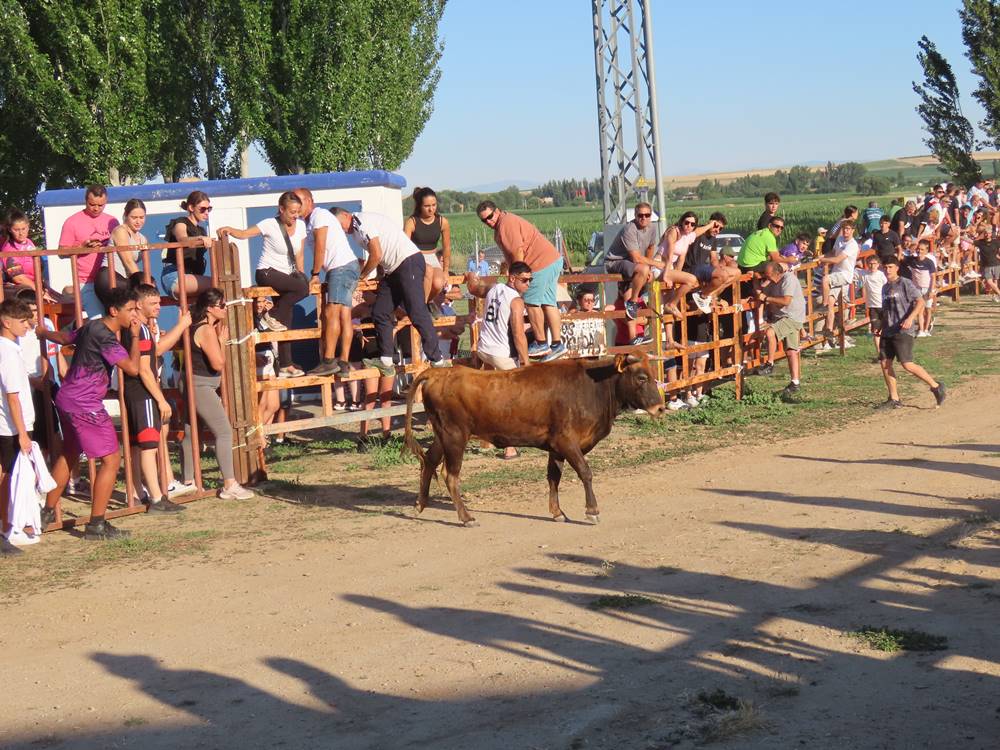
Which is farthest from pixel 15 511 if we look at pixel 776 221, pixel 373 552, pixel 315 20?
pixel 315 20

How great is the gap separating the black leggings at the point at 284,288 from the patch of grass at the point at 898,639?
707 cm

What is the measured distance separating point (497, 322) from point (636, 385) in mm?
2307

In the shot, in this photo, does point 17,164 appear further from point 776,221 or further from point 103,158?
point 776,221

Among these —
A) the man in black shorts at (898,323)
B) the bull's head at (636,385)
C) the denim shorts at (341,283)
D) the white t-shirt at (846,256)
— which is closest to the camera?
the bull's head at (636,385)

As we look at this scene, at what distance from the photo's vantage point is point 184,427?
1199 centimetres

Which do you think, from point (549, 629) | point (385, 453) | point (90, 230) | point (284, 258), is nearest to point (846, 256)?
point (385, 453)

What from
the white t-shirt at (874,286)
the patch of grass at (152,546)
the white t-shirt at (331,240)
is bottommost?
the patch of grass at (152,546)

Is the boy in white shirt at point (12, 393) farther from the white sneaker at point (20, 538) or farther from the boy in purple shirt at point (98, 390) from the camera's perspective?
the boy in purple shirt at point (98, 390)

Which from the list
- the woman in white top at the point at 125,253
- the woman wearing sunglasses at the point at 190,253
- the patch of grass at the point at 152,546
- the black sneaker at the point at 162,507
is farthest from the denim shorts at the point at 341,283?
the patch of grass at the point at 152,546

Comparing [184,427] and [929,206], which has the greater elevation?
[929,206]

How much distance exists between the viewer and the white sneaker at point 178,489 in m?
11.9

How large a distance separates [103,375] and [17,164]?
67.0ft

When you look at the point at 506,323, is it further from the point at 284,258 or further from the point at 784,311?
the point at 784,311

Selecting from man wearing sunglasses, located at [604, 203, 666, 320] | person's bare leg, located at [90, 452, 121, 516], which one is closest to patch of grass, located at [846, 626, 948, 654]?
person's bare leg, located at [90, 452, 121, 516]
